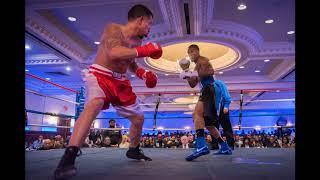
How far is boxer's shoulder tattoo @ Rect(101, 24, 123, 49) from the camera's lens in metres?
1.33

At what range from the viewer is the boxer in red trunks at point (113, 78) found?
120 centimetres

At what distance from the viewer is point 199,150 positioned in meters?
1.84

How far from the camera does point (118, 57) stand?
4.16 ft

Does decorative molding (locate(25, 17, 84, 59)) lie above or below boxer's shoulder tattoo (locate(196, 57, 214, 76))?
above

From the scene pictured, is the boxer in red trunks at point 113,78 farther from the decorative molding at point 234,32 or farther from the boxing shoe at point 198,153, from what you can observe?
the decorative molding at point 234,32

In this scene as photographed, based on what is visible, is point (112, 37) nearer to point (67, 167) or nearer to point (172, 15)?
point (67, 167)

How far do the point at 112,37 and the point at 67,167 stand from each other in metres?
0.62

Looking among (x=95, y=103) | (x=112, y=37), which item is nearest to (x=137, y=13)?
(x=112, y=37)

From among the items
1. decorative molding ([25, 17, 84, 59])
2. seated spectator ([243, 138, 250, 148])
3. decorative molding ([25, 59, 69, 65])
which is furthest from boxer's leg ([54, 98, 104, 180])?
seated spectator ([243, 138, 250, 148])

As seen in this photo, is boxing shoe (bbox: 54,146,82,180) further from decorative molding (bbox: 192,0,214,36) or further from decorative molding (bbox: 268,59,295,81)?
decorative molding (bbox: 268,59,295,81)

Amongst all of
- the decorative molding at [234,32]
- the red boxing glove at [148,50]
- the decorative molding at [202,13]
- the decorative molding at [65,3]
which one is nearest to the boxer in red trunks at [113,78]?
the red boxing glove at [148,50]
